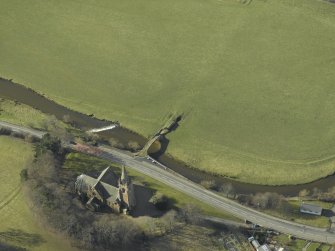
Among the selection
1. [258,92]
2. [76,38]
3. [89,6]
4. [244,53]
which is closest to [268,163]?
[258,92]

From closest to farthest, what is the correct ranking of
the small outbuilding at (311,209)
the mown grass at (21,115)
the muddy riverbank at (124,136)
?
the small outbuilding at (311,209), the muddy riverbank at (124,136), the mown grass at (21,115)

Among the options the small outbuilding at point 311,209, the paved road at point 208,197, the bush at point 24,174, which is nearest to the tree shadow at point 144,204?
the paved road at point 208,197

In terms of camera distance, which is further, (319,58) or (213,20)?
(213,20)

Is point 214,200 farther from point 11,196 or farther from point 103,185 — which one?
point 11,196

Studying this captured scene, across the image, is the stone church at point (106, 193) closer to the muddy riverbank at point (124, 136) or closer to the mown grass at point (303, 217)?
the muddy riverbank at point (124, 136)

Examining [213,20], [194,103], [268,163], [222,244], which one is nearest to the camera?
[222,244]

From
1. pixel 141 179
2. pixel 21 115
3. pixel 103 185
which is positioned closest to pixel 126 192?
pixel 103 185

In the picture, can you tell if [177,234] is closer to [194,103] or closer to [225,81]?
[194,103]

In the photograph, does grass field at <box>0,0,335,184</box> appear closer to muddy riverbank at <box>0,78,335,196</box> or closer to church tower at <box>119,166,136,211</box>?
muddy riverbank at <box>0,78,335,196</box>

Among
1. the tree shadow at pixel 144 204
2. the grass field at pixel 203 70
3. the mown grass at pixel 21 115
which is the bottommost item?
the tree shadow at pixel 144 204
